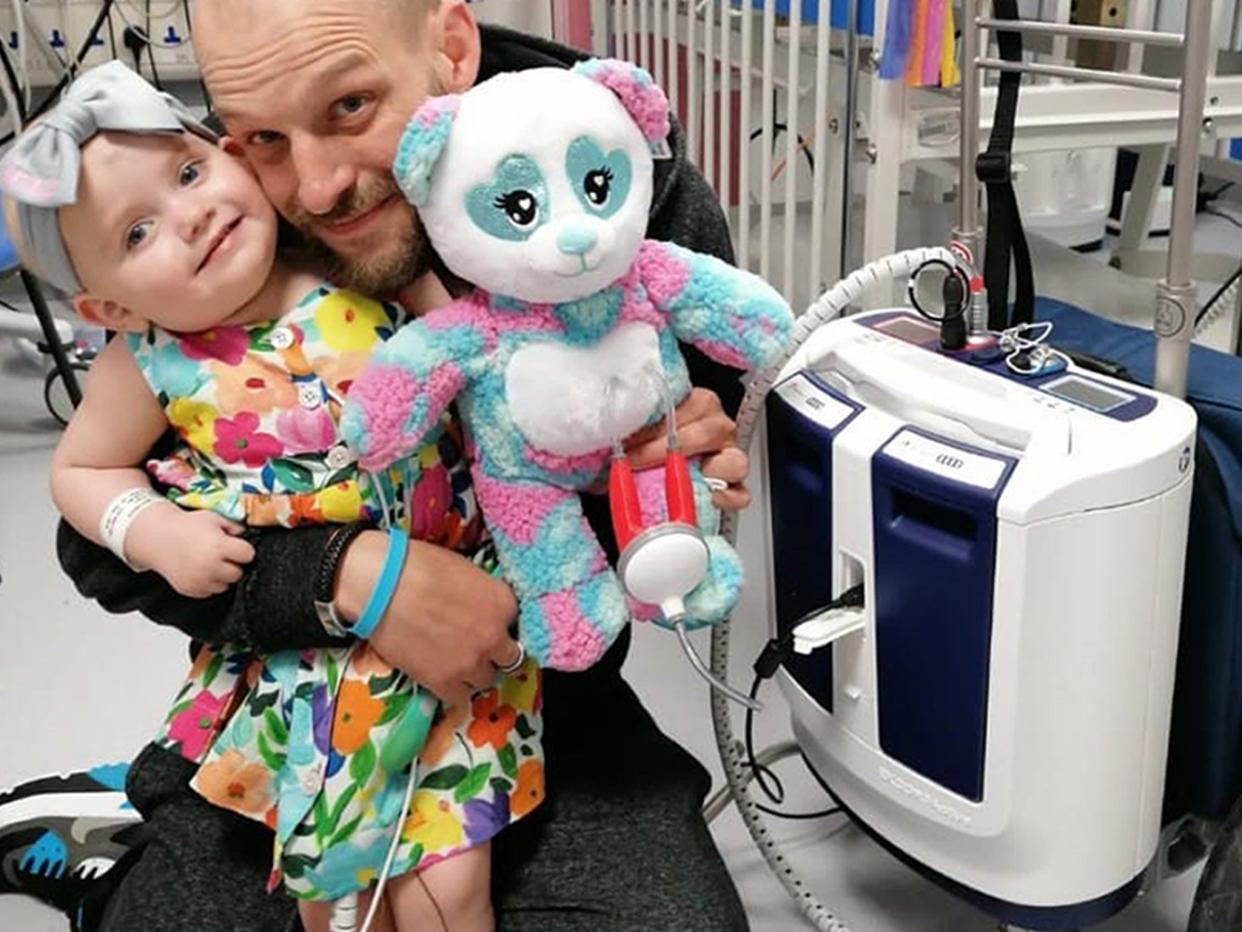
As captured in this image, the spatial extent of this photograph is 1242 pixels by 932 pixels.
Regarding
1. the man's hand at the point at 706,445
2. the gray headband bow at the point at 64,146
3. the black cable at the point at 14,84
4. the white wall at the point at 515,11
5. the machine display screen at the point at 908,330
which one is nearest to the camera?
the gray headband bow at the point at 64,146

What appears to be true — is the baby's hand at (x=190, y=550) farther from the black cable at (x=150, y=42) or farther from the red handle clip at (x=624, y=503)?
the black cable at (x=150, y=42)

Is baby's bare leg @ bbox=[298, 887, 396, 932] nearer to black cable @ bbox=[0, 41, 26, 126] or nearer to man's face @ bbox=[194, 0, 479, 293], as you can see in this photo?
man's face @ bbox=[194, 0, 479, 293]

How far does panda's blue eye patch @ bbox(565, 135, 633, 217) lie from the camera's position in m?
0.87

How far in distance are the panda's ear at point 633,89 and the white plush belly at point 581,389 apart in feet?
0.49

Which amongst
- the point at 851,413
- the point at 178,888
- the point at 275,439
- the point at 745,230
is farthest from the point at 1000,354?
the point at 745,230

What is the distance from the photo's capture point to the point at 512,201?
872 millimetres

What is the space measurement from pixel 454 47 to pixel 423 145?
0.63 ft

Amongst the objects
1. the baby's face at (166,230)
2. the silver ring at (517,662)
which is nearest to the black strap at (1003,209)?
the silver ring at (517,662)

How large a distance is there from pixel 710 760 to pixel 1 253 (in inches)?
62.0

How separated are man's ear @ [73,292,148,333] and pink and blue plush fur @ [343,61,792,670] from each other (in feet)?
0.62

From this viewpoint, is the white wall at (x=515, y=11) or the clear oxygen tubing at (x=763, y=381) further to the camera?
the white wall at (x=515, y=11)

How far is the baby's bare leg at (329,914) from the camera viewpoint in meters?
1.01

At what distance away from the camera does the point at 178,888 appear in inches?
41.4

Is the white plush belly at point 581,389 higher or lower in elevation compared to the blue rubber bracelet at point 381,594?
higher
